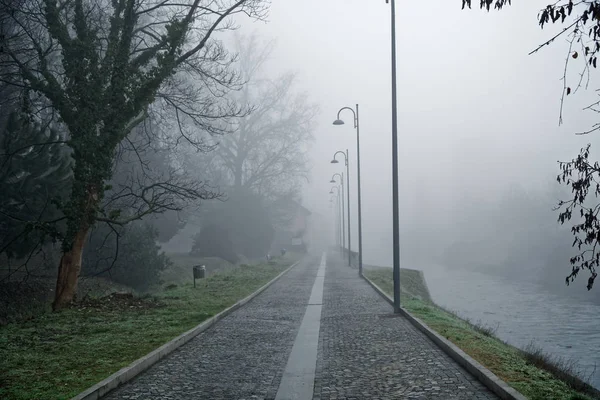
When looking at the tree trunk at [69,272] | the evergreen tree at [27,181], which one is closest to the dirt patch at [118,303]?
the tree trunk at [69,272]

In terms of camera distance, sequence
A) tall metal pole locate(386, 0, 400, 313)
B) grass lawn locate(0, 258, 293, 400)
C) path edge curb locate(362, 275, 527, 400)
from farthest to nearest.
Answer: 1. tall metal pole locate(386, 0, 400, 313)
2. grass lawn locate(0, 258, 293, 400)
3. path edge curb locate(362, 275, 527, 400)

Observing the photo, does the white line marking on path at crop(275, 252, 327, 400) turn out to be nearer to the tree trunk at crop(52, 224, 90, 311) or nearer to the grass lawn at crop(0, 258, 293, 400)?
the grass lawn at crop(0, 258, 293, 400)

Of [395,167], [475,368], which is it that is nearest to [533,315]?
[395,167]

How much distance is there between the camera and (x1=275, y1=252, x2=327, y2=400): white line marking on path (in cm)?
642

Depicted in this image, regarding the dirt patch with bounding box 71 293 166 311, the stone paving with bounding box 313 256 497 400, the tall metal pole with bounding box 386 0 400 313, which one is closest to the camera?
the stone paving with bounding box 313 256 497 400

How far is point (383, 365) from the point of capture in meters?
7.87

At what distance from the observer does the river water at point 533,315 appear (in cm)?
1511

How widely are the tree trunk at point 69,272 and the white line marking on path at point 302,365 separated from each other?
21.6 feet

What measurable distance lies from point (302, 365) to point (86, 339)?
4674 mm

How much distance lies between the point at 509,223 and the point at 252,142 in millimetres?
46813

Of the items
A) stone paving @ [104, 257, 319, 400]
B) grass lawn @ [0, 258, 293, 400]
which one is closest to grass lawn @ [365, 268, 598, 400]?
stone paving @ [104, 257, 319, 400]

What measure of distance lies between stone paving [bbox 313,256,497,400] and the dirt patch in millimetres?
5316

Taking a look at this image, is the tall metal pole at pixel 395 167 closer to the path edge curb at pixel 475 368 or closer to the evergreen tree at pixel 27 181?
Result: the path edge curb at pixel 475 368

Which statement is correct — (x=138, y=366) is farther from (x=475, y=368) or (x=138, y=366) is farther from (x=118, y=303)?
(x=118, y=303)
